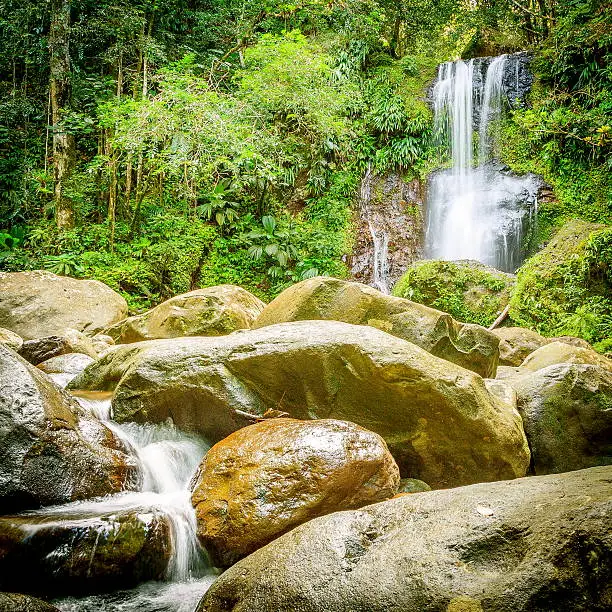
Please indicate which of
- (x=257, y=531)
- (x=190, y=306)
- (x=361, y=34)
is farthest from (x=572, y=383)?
(x=361, y=34)

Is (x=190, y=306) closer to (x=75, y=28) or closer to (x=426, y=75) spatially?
(x=75, y=28)

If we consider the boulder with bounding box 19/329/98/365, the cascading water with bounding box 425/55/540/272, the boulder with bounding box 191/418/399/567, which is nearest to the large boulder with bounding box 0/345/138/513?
the boulder with bounding box 191/418/399/567

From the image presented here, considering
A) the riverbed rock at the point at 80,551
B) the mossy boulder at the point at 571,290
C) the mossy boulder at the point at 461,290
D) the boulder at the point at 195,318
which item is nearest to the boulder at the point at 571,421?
the riverbed rock at the point at 80,551

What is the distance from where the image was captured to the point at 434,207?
46.5ft

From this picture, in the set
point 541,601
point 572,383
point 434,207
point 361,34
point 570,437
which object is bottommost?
point 570,437

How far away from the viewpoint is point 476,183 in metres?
13.8

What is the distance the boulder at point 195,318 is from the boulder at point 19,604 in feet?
17.3

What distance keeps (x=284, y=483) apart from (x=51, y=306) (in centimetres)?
766

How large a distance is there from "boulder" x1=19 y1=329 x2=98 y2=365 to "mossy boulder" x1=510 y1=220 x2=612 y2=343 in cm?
778

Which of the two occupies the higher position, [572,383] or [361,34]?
[361,34]

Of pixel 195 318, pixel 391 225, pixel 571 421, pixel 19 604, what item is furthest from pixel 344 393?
pixel 391 225

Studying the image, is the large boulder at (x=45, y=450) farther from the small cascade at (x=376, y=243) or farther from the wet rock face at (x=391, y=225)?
the wet rock face at (x=391, y=225)

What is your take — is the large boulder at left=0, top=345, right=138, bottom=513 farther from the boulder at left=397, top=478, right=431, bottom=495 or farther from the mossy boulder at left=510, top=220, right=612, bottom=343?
the mossy boulder at left=510, top=220, right=612, bottom=343

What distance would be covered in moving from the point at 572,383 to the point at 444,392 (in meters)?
1.46
